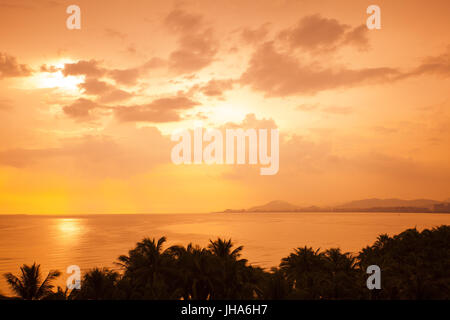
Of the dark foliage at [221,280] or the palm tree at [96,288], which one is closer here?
the palm tree at [96,288]

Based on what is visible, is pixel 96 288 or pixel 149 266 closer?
pixel 96 288

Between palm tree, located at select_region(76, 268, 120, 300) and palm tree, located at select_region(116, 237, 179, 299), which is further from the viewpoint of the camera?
palm tree, located at select_region(116, 237, 179, 299)

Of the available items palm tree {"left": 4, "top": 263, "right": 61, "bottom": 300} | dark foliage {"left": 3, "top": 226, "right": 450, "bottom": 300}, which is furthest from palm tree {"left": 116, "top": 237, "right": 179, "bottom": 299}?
palm tree {"left": 4, "top": 263, "right": 61, "bottom": 300}

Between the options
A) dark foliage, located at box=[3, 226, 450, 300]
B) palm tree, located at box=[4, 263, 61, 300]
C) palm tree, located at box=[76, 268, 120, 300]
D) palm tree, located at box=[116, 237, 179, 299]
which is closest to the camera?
palm tree, located at box=[76, 268, 120, 300]

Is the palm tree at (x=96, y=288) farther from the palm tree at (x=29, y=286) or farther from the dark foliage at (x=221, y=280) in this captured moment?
the palm tree at (x=29, y=286)

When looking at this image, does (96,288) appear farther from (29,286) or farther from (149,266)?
(29,286)

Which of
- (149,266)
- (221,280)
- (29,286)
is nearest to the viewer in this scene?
(29,286)

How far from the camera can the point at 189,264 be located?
29250 mm

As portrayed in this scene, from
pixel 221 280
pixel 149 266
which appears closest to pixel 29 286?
pixel 149 266

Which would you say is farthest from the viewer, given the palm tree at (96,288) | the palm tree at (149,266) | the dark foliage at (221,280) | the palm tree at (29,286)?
the palm tree at (149,266)

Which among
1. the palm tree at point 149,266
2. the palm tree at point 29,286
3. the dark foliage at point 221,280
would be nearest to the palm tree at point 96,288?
the dark foliage at point 221,280

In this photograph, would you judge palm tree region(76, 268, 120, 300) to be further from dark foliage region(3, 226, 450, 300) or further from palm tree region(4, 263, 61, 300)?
palm tree region(4, 263, 61, 300)
